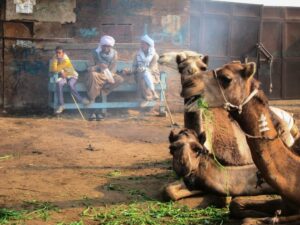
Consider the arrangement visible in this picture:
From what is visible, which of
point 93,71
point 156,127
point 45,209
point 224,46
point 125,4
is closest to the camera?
point 45,209

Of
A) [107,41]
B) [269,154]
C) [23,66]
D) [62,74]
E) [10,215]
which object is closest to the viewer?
[269,154]

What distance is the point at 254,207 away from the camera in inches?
209

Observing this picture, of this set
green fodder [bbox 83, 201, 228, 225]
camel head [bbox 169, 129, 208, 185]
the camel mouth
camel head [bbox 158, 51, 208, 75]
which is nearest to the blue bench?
camel head [bbox 158, 51, 208, 75]

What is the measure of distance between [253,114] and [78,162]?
4685mm

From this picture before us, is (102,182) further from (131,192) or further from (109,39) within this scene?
(109,39)

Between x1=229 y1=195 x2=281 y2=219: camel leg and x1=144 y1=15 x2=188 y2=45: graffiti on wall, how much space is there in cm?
1015

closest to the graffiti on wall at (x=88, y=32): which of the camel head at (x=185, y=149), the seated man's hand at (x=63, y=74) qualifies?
the seated man's hand at (x=63, y=74)

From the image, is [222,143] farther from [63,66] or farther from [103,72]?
[63,66]

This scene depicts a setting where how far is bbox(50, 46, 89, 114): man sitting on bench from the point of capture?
43.1ft

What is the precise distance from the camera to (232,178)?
19.7 ft

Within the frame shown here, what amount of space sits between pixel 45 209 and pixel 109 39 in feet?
27.3

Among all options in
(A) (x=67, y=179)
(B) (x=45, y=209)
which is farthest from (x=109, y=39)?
(B) (x=45, y=209)

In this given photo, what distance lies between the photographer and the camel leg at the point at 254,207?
514 centimetres

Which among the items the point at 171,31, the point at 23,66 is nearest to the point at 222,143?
the point at 23,66
